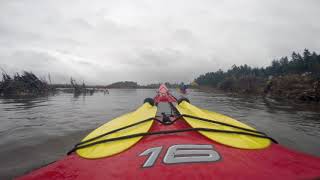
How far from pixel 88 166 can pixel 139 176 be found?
0.78 metres

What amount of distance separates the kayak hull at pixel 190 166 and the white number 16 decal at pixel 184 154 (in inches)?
1.8

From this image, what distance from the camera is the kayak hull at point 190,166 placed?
7.29 ft

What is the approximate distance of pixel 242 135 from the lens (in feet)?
11.7

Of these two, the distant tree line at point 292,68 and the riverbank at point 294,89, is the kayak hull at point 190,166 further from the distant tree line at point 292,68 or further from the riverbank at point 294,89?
the distant tree line at point 292,68

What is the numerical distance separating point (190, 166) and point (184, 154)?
0.29m

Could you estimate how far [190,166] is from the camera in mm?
2332

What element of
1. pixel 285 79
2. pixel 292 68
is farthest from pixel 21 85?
pixel 292 68

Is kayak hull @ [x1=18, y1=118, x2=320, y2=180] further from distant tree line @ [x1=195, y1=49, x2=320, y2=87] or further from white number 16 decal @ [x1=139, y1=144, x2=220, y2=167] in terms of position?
distant tree line @ [x1=195, y1=49, x2=320, y2=87]

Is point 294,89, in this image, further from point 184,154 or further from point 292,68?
point 292,68

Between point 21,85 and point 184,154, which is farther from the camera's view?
point 21,85

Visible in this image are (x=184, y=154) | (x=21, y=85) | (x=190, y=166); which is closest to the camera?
(x=190, y=166)


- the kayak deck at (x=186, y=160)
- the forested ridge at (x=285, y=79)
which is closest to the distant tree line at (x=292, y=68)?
the forested ridge at (x=285, y=79)

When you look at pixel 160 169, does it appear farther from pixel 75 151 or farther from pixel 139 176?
pixel 75 151

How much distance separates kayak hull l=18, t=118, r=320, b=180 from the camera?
2.22 m
